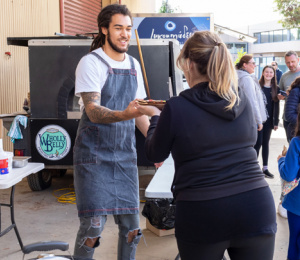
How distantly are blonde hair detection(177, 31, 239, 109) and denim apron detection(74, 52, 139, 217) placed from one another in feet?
3.31

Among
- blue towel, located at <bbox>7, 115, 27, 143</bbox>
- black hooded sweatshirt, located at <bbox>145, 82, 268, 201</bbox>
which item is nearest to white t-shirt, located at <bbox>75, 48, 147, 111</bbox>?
black hooded sweatshirt, located at <bbox>145, 82, 268, 201</bbox>

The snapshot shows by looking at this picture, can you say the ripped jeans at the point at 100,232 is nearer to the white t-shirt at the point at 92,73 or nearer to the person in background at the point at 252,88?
the white t-shirt at the point at 92,73

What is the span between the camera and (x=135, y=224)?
308 cm

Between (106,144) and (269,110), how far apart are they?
17.5 feet

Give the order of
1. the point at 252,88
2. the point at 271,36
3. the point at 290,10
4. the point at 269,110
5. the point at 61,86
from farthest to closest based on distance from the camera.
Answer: the point at 271,36 < the point at 290,10 < the point at 269,110 < the point at 252,88 < the point at 61,86

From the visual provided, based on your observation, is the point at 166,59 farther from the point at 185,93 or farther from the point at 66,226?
the point at 185,93

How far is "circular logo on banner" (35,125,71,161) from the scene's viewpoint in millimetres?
5766

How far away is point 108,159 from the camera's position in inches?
116

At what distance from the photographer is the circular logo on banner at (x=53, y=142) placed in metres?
5.77

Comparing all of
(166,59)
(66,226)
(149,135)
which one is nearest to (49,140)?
(66,226)

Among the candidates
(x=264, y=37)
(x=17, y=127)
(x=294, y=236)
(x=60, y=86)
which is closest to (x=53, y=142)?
(x=17, y=127)

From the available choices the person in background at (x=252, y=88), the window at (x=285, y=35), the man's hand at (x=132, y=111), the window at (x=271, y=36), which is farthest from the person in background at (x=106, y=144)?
the window at (x=271, y=36)

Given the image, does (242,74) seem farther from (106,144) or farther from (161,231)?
(106,144)

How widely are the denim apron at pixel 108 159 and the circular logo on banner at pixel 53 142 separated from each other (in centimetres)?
284
